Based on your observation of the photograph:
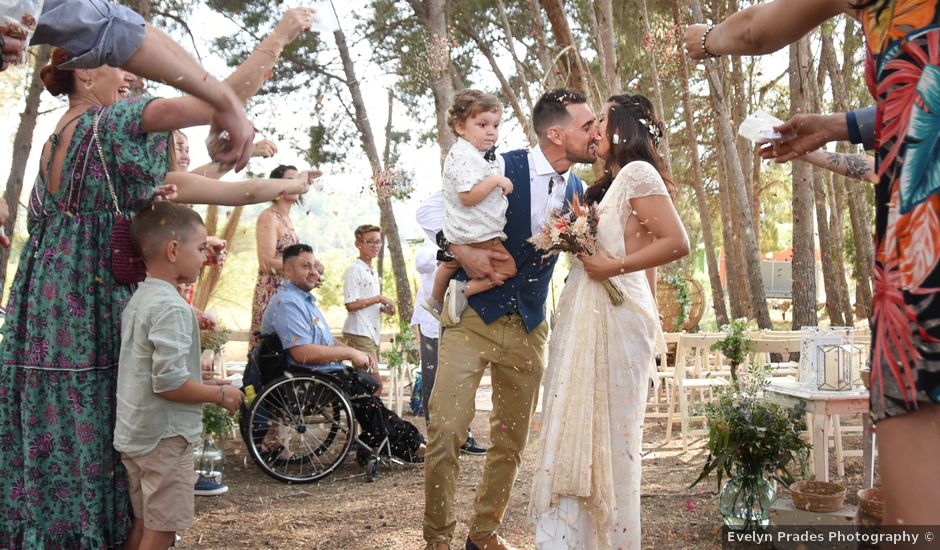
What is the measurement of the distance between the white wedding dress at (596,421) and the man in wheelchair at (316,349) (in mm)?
3077

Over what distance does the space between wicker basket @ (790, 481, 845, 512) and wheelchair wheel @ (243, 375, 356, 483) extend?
10.8 feet

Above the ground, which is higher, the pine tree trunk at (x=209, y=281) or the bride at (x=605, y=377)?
the pine tree trunk at (x=209, y=281)

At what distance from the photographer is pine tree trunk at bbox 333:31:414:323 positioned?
14555mm

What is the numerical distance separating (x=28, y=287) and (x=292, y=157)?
14.5 meters

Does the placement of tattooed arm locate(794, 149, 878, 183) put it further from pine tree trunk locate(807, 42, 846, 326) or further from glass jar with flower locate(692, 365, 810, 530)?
pine tree trunk locate(807, 42, 846, 326)

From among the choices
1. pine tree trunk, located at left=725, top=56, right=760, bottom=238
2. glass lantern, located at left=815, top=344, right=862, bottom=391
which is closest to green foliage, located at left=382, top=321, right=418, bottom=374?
glass lantern, located at left=815, top=344, right=862, bottom=391

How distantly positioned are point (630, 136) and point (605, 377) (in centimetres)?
116

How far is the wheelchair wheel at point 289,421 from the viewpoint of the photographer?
6176mm

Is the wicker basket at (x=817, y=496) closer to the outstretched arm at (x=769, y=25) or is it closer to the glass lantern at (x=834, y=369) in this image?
the glass lantern at (x=834, y=369)

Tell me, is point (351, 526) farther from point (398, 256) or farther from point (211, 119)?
point (398, 256)

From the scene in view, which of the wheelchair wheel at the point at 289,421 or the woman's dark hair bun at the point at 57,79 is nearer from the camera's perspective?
the woman's dark hair bun at the point at 57,79

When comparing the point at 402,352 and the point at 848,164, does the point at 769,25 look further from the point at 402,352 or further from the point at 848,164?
the point at 402,352

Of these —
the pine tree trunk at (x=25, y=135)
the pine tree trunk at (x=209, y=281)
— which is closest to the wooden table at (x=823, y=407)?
the pine tree trunk at (x=209, y=281)

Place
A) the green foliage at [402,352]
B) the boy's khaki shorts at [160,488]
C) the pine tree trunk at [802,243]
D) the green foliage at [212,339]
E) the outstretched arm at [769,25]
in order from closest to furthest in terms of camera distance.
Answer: the outstretched arm at [769,25] → the boy's khaki shorts at [160,488] → the green foliage at [212,339] → the green foliage at [402,352] → the pine tree trunk at [802,243]
